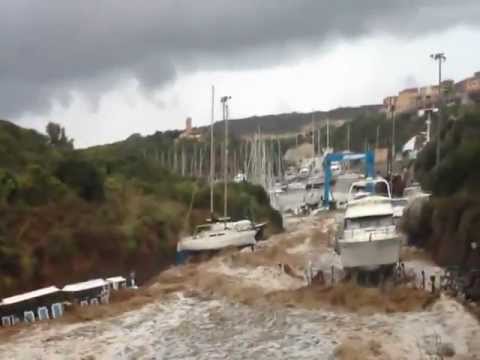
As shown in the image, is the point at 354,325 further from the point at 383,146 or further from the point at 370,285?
the point at 383,146

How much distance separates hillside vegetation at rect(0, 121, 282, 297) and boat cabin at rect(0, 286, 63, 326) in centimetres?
225

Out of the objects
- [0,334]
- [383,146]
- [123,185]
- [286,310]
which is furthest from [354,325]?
[383,146]

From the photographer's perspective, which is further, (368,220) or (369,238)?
(368,220)

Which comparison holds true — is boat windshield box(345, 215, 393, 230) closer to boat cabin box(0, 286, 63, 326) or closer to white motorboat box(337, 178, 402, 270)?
white motorboat box(337, 178, 402, 270)

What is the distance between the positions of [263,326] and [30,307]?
9.67 metres

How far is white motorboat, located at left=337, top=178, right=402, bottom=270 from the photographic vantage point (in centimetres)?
3259

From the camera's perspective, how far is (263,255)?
46.6 m

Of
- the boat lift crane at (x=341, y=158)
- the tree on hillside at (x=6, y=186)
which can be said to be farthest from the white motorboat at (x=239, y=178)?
the tree on hillside at (x=6, y=186)

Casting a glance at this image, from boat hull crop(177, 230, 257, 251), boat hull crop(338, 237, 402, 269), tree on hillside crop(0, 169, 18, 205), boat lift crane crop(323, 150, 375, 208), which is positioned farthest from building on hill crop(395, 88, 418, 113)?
boat hull crop(338, 237, 402, 269)

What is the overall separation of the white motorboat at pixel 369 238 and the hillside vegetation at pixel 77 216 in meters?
12.8

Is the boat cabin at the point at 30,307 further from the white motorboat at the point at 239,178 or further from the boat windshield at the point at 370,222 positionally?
the white motorboat at the point at 239,178

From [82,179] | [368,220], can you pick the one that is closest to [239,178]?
[82,179]

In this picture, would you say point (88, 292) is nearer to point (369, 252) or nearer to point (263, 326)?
point (263, 326)

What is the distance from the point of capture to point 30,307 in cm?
3225
